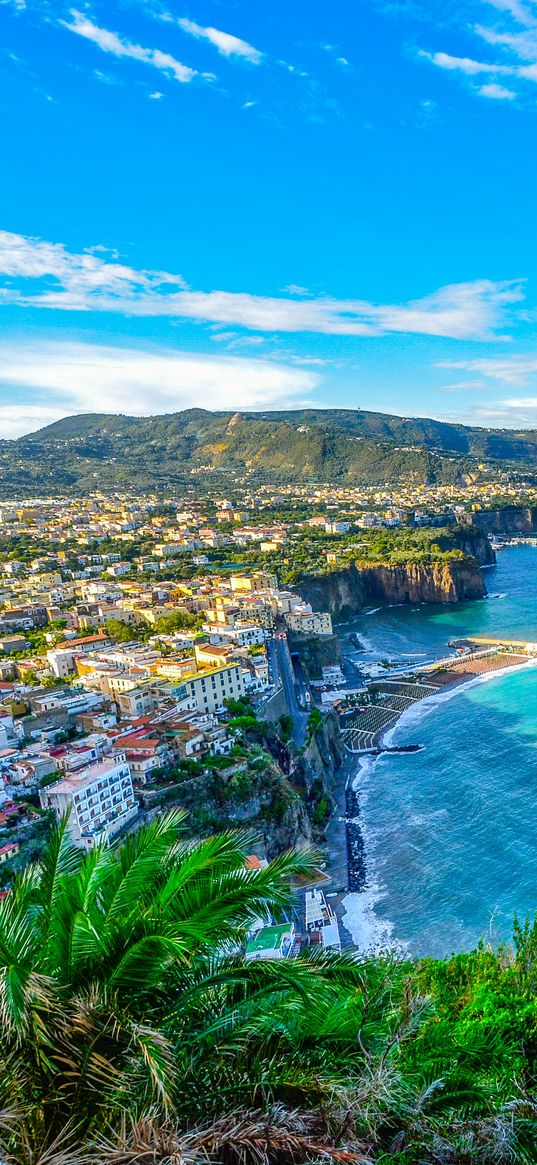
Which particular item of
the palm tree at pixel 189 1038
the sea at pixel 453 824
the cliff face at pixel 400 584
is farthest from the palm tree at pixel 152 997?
the cliff face at pixel 400 584

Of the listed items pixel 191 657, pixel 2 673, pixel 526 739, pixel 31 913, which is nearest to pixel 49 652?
pixel 2 673

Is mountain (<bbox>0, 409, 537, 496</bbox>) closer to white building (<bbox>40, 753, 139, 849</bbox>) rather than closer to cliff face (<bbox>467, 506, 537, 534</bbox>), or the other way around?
cliff face (<bbox>467, 506, 537, 534</bbox>)

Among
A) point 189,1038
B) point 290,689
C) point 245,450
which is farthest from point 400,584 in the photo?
point 245,450

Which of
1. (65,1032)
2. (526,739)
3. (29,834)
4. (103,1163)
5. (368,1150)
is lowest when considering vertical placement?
(526,739)

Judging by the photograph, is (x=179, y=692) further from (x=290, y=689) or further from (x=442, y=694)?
(x=442, y=694)

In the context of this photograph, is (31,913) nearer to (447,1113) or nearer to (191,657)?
(447,1113)

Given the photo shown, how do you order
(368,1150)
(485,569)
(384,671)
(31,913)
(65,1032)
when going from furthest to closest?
(485,569), (384,671), (31,913), (368,1150), (65,1032)

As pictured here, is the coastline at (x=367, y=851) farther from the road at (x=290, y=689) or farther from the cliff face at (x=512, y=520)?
the cliff face at (x=512, y=520)

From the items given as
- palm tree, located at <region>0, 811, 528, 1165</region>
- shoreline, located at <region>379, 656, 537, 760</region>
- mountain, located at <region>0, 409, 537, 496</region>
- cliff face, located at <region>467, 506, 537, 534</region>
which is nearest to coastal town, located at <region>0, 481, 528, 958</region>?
shoreline, located at <region>379, 656, 537, 760</region>
